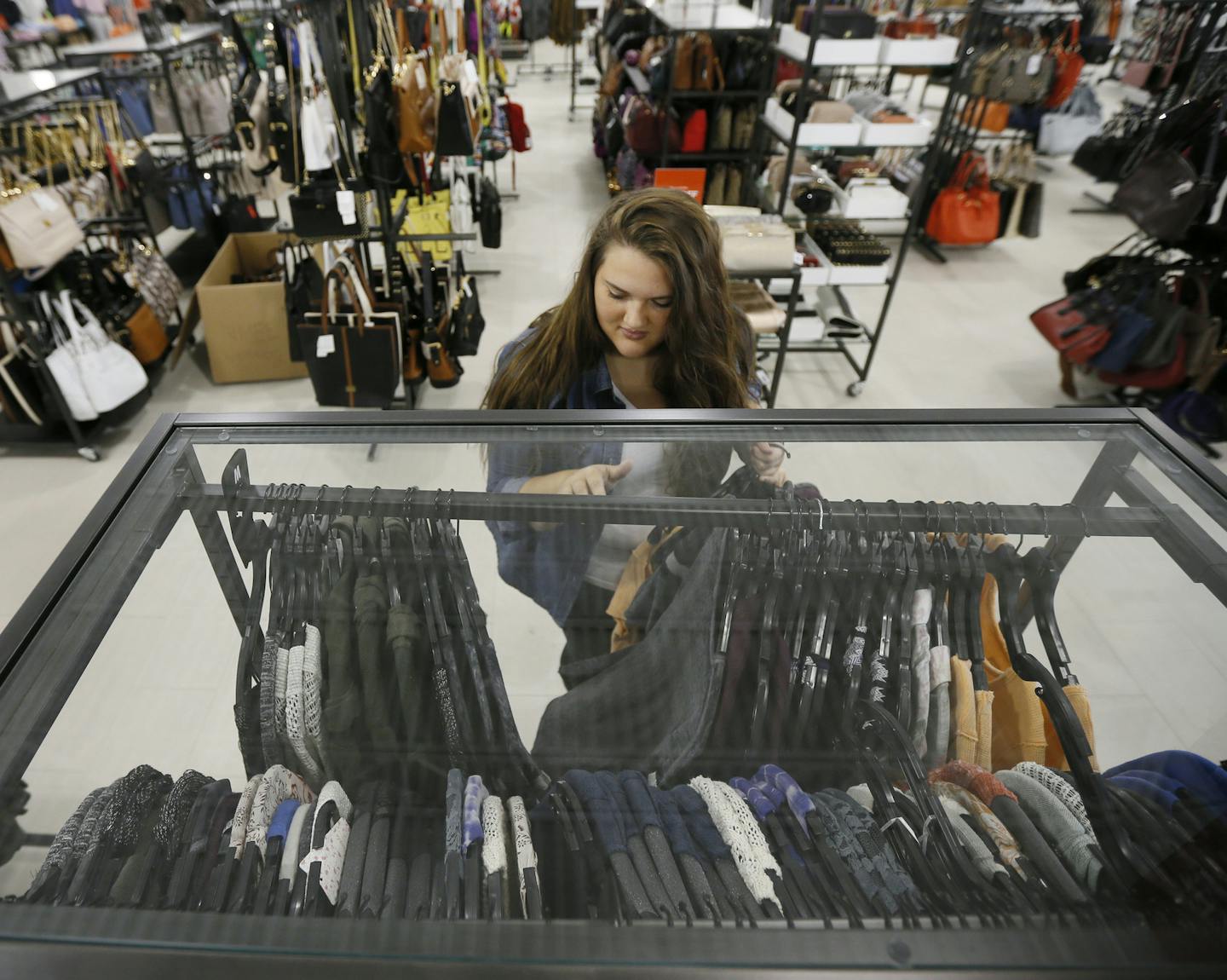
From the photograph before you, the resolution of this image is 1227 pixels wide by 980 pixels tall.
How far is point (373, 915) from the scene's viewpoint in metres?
0.57

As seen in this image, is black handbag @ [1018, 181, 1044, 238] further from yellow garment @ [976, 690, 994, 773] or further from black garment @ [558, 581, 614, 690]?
black garment @ [558, 581, 614, 690]

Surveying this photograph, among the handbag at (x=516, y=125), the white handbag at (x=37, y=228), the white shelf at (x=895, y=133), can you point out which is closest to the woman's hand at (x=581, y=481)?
the white handbag at (x=37, y=228)

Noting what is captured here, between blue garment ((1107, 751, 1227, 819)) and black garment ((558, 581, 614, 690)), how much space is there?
64 cm

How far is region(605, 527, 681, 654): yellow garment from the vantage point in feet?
3.37

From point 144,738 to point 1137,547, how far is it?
132 cm

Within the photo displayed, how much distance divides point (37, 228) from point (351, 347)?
4.16 ft

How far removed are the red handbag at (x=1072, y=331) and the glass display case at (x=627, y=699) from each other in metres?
2.93

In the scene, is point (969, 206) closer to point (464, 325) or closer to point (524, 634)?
point (464, 325)

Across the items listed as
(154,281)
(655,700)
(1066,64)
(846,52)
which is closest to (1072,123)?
(1066,64)

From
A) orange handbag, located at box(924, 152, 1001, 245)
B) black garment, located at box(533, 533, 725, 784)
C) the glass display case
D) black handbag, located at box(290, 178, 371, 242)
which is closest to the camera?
the glass display case

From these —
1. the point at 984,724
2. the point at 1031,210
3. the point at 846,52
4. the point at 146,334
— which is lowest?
the point at 146,334

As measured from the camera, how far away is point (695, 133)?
15.2 feet

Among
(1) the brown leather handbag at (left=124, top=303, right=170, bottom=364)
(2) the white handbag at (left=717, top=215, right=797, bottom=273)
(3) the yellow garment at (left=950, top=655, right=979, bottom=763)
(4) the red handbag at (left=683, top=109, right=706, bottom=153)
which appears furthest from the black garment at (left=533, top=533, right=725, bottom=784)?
(4) the red handbag at (left=683, top=109, right=706, bottom=153)

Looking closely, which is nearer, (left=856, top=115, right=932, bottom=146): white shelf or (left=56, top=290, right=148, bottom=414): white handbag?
(left=56, top=290, right=148, bottom=414): white handbag
